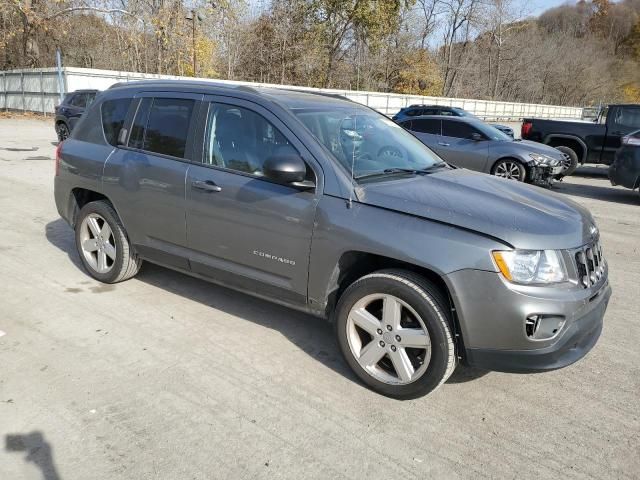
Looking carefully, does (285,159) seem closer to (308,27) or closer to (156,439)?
(156,439)

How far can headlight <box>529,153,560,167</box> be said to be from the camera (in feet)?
34.1

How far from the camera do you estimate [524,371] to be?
2.83 meters

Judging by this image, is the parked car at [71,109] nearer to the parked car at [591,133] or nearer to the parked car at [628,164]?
the parked car at [591,133]

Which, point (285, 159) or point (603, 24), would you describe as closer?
point (285, 159)

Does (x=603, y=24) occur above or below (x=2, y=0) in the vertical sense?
above

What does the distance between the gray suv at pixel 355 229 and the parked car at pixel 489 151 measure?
6.73 m

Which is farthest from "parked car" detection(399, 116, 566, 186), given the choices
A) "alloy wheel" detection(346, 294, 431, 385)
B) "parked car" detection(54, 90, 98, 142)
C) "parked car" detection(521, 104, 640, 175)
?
"parked car" detection(54, 90, 98, 142)

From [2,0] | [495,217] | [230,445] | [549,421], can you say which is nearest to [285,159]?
[495,217]

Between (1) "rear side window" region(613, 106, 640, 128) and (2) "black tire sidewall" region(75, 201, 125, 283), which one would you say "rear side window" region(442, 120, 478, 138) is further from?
(2) "black tire sidewall" region(75, 201, 125, 283)

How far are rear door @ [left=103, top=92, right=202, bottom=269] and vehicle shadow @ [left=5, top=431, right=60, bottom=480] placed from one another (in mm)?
1723

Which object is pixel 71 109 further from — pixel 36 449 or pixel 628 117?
pixel 628 117

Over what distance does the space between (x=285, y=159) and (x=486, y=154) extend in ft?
27.5

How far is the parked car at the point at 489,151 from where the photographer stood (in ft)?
34.1

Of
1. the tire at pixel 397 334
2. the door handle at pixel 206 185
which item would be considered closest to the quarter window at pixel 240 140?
the door handle at pixel 206 185
